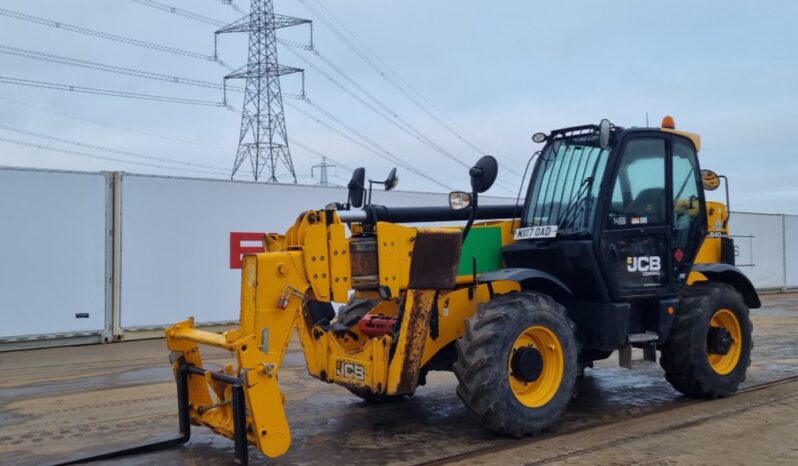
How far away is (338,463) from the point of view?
5090 millimetres

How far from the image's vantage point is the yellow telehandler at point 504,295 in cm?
516

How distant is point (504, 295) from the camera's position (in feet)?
18.9

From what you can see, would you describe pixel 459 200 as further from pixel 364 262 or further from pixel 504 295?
pixel 364 262

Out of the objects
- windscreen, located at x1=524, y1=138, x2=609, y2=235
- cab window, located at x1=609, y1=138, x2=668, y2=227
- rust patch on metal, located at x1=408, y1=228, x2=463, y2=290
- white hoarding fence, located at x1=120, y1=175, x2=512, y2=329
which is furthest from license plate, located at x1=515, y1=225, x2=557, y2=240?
white hoarding fence, located at x1=120, y1=175, x2=512, y2=329

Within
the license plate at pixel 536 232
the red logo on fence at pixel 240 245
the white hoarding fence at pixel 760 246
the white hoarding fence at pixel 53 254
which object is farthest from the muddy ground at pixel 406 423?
the white hoarding fence at pixel 760 246

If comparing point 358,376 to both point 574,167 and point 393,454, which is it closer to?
point 393,454

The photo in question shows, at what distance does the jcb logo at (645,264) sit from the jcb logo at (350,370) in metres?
2.54

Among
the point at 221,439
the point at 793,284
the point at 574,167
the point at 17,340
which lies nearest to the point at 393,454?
the point at 221,439

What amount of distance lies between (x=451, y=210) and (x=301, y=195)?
29.1ft

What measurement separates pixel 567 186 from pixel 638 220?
69 centimetres

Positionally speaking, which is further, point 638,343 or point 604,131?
point 638,343

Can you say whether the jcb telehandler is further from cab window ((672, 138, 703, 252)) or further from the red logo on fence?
the red logo on fence

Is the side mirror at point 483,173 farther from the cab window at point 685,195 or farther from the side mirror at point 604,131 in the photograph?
the cab window at point 685,195

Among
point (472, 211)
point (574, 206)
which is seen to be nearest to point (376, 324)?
point (472, 211)
